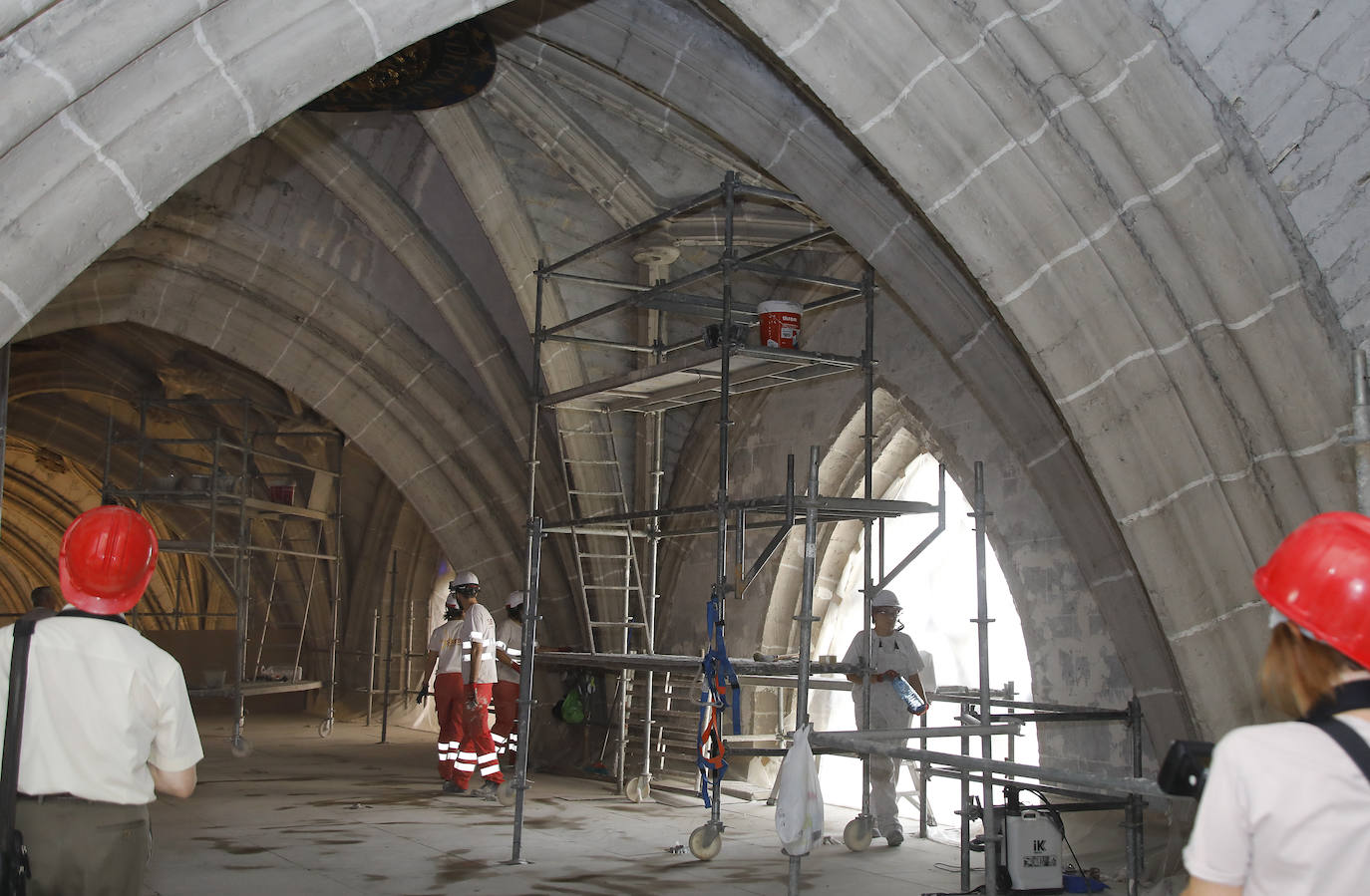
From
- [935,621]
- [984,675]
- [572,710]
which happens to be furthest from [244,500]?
[984,675]

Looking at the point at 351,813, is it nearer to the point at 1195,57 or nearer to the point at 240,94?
the point at 240,94

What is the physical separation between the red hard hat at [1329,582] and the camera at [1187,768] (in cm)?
23

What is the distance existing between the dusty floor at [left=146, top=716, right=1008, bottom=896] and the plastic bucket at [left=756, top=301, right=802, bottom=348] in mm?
2643

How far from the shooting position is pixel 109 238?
3.96 metres

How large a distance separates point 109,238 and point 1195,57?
370cm

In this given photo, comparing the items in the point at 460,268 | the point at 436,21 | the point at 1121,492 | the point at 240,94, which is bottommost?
the point at 1121,492

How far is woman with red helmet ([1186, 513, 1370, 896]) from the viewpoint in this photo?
64.0 inches

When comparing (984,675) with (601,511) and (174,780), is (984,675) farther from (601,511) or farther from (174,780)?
(601,511)

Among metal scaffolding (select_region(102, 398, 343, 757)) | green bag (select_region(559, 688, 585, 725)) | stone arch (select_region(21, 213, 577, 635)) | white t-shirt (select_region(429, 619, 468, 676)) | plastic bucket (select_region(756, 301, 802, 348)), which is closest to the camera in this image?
plastic bucket (select_region(756, 301, 802, 348))

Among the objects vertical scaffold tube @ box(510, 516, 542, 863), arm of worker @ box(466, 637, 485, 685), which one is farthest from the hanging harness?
arm of worker @ box(466, 637, 485, 685)

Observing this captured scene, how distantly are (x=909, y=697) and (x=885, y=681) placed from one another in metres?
0.44

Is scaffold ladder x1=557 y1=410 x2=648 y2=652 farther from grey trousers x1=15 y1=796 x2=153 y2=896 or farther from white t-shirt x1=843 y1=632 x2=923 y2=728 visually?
grey trousers x1=15 y1=796 x2=153 y2=896

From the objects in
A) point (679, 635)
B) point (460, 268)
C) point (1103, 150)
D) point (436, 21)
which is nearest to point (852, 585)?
point (679, 635)

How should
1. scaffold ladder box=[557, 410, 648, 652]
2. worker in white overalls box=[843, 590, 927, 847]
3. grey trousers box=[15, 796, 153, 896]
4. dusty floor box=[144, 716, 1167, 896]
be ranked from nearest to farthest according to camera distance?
grey trousers box=[15, 796, 153, 896] < dusty floor box=[144, 716, 1167, 896] < worker in white overalls box=[843, 590, 927, 847] < scaffold ladder box=[557, 410, 648, 652]
